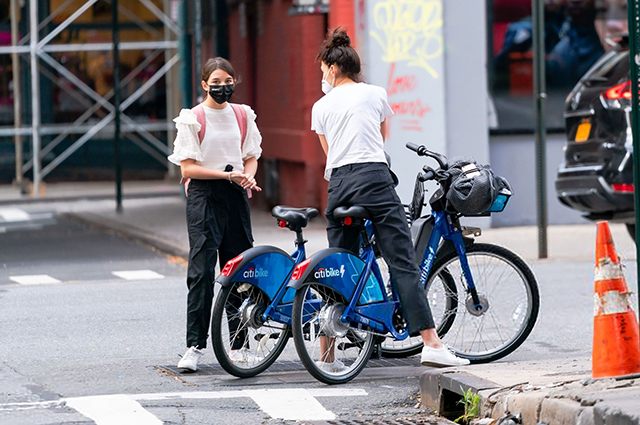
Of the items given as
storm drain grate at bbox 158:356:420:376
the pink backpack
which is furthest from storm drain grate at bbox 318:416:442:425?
the pink backpack

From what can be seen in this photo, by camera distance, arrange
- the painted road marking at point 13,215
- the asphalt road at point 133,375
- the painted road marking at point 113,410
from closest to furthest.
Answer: the painted road marking at point 113,410
the asphalt road at point 133,375
the painted road marking at point 13,215

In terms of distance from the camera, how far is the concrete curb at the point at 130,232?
A: 47.2ft

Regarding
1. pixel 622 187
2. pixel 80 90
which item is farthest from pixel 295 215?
pixel 80 90

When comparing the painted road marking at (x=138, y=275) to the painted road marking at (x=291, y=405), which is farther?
the painted road marking at (x=138, y=275)

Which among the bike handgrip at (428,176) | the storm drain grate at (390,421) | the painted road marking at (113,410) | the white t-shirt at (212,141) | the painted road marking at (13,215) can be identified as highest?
the white t-shirt at (212,141)

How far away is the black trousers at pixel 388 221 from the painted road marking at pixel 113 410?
1617 mm

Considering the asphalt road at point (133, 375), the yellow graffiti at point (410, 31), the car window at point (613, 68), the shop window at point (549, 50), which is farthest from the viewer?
the shop window at point (549, 50)

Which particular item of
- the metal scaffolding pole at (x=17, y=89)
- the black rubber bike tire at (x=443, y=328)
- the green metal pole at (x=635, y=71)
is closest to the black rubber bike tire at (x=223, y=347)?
the black rubber bike tire at (x=443, y=328)

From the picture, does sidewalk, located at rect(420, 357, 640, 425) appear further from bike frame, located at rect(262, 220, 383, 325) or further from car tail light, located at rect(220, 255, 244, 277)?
car tail light, located at rect(220, 255, 244, 277)

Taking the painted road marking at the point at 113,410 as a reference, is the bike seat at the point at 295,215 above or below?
above

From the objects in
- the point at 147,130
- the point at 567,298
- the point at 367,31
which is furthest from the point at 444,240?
the point at 147,130

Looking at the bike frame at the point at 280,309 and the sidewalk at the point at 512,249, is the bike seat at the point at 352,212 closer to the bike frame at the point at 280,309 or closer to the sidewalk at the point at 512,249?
the bike frame at the point at 280,309

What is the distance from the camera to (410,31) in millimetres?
14977

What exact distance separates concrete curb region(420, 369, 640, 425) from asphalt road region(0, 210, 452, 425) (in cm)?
17
